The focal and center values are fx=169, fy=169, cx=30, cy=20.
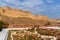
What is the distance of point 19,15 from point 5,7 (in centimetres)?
340

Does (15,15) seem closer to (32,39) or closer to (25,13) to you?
(25,13)

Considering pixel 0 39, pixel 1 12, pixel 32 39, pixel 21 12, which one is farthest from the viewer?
pixel 21 12

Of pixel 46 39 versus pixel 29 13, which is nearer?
pixel 46 39

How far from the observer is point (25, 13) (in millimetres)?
36500

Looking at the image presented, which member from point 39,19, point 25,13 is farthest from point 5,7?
point 39,19

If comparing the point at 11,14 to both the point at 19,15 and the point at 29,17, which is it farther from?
the point at 29,17

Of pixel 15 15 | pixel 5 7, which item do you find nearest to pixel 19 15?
pixel 15 15

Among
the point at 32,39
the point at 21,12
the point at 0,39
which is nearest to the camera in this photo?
the point at 0,39

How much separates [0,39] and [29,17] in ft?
83.7

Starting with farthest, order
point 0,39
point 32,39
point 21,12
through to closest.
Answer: point 21,12 < point 32,39 < point 0,39

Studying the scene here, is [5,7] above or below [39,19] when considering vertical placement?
above

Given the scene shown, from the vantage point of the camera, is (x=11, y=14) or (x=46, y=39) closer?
(x=46, y=39)

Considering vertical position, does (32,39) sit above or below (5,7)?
below

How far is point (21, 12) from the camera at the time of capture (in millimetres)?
36375
